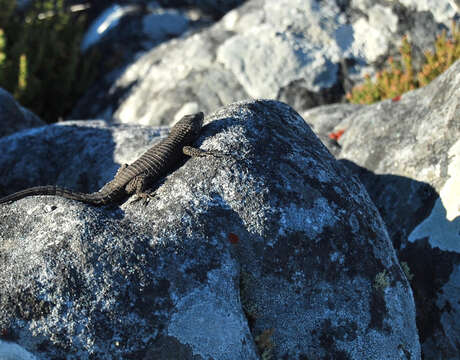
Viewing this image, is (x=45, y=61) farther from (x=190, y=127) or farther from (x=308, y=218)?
(x=308, y=218)

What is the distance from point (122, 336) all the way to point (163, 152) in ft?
6.73

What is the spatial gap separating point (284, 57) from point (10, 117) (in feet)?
18.2

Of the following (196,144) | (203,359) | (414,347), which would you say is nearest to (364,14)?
(196,144)

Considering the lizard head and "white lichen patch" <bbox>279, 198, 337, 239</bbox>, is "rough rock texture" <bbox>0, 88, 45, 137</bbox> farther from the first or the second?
"white lichen patch" <bbox>279, 198, 337, 239</bbox>

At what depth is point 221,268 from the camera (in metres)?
3.95

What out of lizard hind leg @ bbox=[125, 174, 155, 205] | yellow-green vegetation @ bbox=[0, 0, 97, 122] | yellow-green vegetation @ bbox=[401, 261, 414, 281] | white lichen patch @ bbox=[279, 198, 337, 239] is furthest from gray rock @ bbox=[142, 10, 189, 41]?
white lichen patch @ bbox=[279, 198, 337, 239]

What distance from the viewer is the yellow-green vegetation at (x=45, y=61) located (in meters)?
11.7

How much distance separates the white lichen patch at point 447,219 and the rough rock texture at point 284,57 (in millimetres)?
4904

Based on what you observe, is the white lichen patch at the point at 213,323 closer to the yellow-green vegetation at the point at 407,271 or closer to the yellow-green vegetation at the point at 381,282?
the yellow-green vegetation at the point at 381,282

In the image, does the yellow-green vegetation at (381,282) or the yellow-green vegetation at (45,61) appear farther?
the yellow-green vegetation at (45,61)

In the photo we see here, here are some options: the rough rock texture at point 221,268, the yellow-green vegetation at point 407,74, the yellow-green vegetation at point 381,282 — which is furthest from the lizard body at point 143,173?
the yellow-green vegetation at point 407,74

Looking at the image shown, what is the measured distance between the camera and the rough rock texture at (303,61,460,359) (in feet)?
17.0

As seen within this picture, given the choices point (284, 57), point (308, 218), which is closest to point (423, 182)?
point (308, 218)

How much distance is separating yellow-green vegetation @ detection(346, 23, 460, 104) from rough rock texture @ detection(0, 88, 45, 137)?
6233 millimetres
